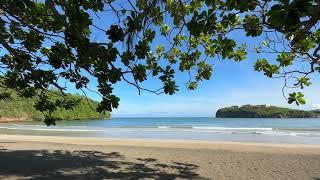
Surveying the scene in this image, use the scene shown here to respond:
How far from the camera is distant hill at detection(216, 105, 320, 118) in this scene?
88.8 meters

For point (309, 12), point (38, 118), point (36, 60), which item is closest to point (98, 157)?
point (36, 60)

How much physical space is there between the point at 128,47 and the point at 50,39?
5.62 feet

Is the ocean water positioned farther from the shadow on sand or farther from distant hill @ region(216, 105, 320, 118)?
distant hill @ region(216, 105, 320, 118)

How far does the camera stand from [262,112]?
94812mm

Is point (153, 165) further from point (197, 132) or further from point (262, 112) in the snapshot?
point (262, 112)

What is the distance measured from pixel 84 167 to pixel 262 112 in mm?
88322

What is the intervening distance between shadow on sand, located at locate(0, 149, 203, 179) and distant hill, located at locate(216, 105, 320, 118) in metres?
81.2

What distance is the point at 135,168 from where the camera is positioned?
393 inches

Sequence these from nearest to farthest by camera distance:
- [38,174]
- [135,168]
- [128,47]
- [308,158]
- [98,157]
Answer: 1. [128,47]
2. [38,174]
3. [135,168]
4. [98,157]
5. [308,158]

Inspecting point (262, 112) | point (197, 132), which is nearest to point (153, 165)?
point (197, 132)

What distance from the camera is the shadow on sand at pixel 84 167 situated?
8847mm

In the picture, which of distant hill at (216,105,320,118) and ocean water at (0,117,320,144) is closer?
ocean water at (0,117,320,144)

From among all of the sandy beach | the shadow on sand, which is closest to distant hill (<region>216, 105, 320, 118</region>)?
the sandy beach

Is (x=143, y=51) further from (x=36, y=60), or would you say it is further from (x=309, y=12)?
(x=309, y=12)
